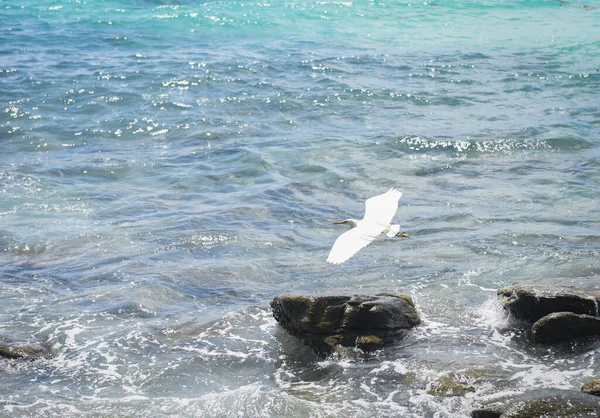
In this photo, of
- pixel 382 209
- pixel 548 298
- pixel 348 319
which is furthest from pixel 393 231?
pixel 548 298

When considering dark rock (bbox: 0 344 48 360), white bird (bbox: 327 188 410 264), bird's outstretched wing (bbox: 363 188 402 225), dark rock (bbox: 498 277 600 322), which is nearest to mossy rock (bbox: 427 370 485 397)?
dark rock (bbox: 498 277 600 322)

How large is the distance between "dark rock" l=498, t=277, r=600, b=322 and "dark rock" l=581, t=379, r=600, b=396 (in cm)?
104

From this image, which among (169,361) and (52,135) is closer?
(169,361)

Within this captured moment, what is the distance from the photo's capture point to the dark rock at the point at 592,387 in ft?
18.1

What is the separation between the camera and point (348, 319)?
676 cm

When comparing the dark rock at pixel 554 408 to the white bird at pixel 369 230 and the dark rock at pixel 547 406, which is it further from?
the white bird at pixel 369 230

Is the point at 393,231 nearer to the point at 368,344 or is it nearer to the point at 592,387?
the point at 368,344

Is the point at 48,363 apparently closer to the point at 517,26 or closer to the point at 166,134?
the point at 166,134

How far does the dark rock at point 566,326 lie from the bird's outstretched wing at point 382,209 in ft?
5.82

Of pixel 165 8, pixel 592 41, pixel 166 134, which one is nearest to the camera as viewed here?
pixel 166 134

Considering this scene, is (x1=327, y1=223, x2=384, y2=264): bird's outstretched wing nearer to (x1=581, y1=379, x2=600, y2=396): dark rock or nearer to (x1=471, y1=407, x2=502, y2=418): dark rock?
(x1=471, y1=407, x2=502, y2=418): dark rock

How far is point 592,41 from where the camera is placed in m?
21.9

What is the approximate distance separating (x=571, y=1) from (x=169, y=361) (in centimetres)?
2610

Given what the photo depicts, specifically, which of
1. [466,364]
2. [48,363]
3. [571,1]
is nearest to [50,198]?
[48,363]
